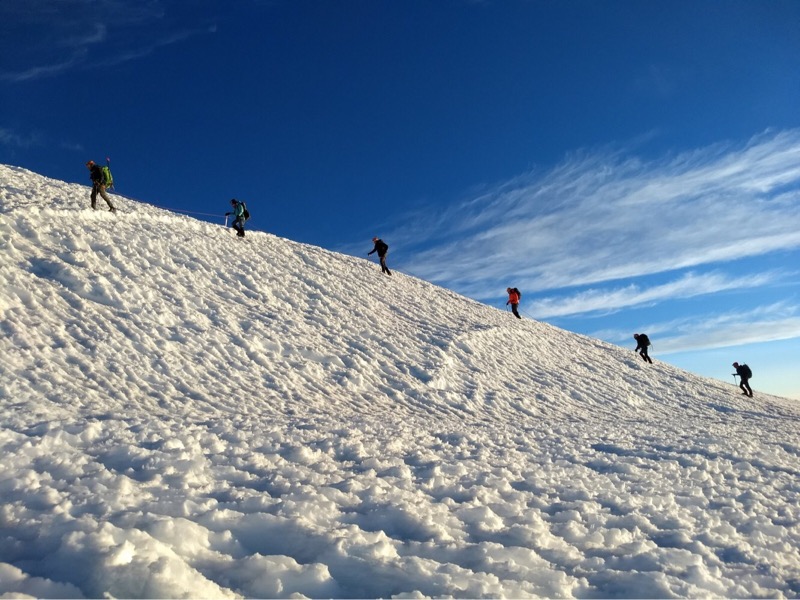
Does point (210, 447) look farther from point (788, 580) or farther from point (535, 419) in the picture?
point (535, 419)

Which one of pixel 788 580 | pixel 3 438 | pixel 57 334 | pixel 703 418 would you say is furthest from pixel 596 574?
pixel 703 418

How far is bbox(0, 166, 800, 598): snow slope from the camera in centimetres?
496

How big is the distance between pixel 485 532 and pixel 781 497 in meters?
5.53

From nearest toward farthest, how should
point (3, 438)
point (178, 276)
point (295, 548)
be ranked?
point (295, 548)
point (3, 438)
point (178, 276)

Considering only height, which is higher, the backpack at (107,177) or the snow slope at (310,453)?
the backpack at (107,177)

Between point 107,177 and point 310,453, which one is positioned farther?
point 107,177

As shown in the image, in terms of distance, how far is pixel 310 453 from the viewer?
25.9 ft

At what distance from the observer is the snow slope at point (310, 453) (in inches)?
195

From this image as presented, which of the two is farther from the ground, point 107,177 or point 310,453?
point 107,177

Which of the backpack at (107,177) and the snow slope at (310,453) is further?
the backpack at (107,177)

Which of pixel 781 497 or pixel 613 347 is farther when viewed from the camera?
pixel 613 347

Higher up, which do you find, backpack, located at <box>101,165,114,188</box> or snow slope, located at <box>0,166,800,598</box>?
backpack, located at <box>101,165,114,188</box>

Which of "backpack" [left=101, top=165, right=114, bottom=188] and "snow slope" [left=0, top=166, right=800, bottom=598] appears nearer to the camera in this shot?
"snow slope" [left=0, top=166, right=800, bottom=598]

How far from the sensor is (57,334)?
11844 millimetres
